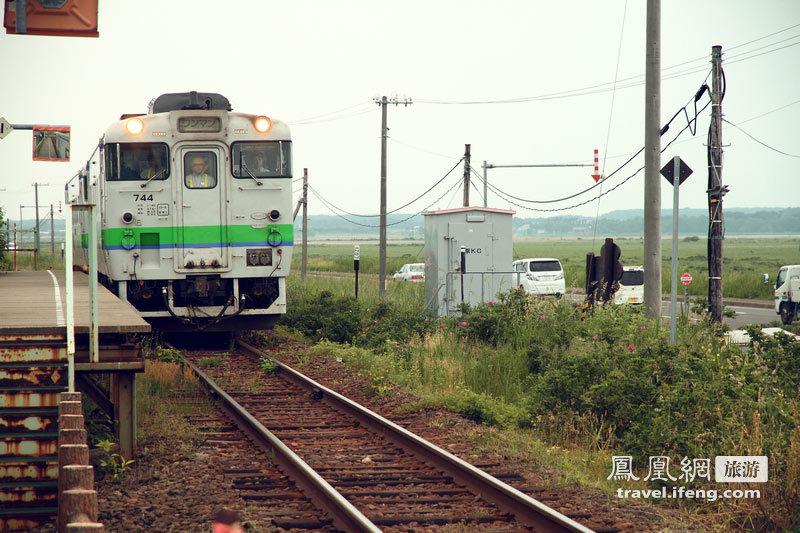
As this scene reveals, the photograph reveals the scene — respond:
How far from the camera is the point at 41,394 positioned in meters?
6.94

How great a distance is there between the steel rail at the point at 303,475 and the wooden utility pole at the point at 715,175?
10.7 meters

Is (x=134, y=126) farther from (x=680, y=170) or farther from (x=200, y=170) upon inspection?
(x=680, y=170)

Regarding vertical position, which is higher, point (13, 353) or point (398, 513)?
point (13, 353)

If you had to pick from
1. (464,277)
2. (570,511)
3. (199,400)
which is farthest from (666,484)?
(464,277)

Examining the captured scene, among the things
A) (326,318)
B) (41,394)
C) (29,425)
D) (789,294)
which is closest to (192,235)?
(326,318)

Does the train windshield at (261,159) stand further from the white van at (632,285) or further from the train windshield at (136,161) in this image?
the white van at (632,285)

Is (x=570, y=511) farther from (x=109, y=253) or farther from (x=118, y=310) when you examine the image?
(x=109, y=253)

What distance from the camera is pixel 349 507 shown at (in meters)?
5.90

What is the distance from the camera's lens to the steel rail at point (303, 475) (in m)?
5.80

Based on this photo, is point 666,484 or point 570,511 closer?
point 570,511

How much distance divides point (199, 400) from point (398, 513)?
528 centimetres

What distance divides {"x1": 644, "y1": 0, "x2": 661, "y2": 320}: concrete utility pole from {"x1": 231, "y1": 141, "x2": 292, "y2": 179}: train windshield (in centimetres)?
614

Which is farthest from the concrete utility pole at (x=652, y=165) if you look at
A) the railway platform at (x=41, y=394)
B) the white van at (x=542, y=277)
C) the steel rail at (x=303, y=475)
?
the white van at (x=542, y=277)

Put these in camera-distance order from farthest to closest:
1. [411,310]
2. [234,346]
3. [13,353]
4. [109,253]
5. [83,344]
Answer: [411,310] < [234,346] < [109,253] < [83,344] < [13,353]
